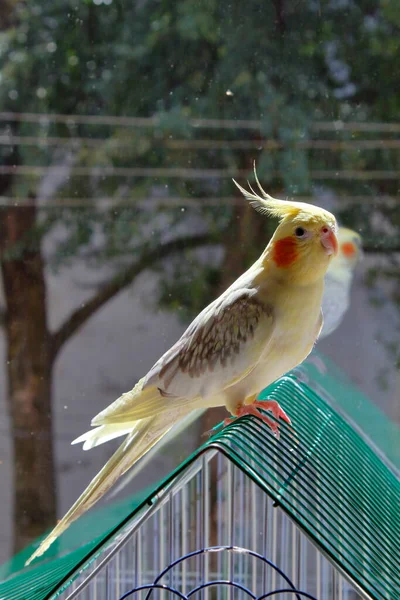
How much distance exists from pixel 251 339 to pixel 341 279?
73 cm

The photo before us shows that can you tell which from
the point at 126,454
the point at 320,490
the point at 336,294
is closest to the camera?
the point at 320,490

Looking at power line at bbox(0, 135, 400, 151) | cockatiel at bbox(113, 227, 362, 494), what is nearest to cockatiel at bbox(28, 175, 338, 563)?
cockatiel at bbox(113, 227, 362, 494)

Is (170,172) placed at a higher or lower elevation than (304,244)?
higher

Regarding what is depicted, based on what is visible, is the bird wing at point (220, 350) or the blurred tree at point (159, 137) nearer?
the bird wing at point (220, 350)

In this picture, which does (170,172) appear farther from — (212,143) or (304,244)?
(304,244)

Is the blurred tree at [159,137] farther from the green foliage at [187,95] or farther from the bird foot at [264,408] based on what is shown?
the bird foot at [264,408]

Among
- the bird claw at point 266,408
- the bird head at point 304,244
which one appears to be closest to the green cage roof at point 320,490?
the bird claw at point 266,408

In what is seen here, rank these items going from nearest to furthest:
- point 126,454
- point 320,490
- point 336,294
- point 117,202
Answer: point 320,490
point 126,454
point 336,294
point 117,202

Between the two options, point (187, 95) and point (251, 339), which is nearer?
point (251, 339)

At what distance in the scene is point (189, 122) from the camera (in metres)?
1.56

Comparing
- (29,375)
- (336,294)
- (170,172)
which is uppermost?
(170,172)

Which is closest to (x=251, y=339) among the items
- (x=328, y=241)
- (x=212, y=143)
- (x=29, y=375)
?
(x=328, y=241)

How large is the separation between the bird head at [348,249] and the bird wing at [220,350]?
67 cm

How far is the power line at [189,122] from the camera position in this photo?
1.54 m
